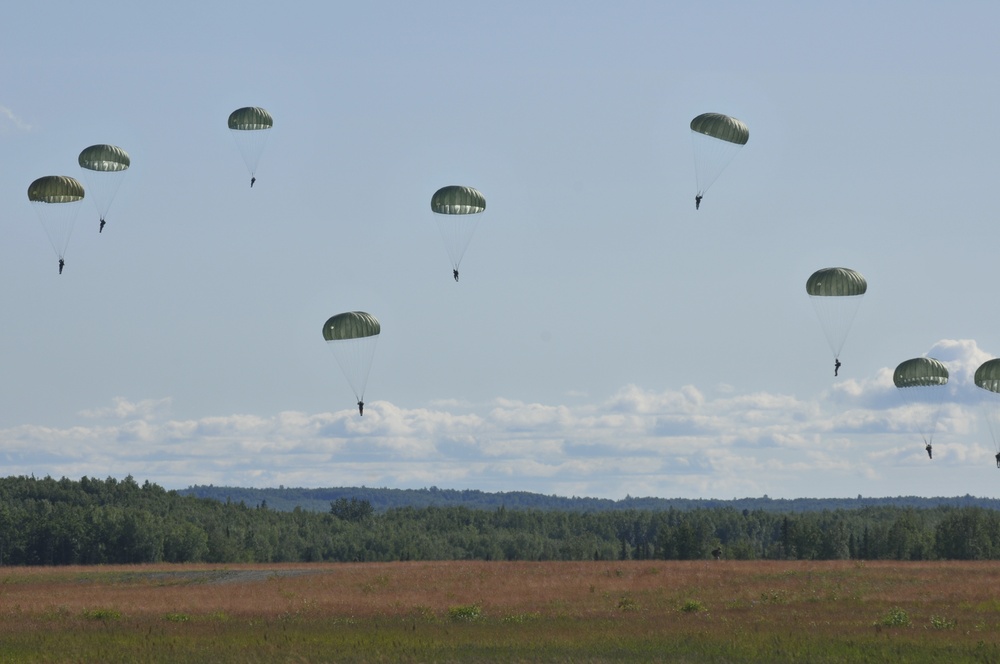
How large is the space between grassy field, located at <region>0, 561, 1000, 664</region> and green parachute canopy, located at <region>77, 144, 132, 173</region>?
2210cm

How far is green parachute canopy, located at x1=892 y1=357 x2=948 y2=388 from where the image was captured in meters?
62.8

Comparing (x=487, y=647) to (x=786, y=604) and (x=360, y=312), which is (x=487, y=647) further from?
(x=360, y=312)

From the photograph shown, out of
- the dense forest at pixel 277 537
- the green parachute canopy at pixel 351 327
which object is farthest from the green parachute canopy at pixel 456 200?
the dense forest at pixel 277 537

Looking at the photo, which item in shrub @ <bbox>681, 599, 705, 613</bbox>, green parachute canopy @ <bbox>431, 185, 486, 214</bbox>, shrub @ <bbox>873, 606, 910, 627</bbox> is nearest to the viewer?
shrub @ <bbox>873, 606, 910, 627</bbox>

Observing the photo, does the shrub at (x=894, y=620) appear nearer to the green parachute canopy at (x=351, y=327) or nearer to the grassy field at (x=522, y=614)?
the grassy field at (x=522, y=614)

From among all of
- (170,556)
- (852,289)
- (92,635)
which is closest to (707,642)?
(92,635)

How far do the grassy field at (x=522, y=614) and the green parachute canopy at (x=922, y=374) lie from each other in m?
9.69

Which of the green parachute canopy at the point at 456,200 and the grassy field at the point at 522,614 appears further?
the green parachute canopy at the point at 456,200

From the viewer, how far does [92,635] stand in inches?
1618

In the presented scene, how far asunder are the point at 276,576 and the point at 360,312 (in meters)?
16.4

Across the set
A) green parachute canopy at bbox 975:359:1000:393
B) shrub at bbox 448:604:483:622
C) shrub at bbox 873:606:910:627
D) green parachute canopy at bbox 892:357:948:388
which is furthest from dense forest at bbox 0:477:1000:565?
shrub at bbox 873:606:910:627

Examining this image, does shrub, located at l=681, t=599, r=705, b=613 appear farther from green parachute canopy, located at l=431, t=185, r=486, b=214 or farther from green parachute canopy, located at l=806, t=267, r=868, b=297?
green parachute canopy, located at l=431, t=185, r=486, b=214

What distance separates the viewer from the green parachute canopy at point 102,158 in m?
64.5

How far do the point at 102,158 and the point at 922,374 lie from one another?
4445 cm
